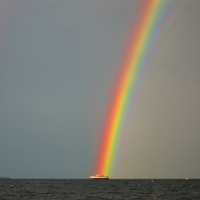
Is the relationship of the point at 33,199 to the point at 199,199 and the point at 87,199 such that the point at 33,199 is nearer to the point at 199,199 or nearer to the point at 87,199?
the point at 87,199

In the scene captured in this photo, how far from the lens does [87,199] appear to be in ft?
250

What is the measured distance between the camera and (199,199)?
73.8 meters

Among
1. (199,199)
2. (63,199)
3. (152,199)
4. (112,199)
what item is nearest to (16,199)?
(63,199)

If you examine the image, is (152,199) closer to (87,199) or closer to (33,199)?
(87,199)

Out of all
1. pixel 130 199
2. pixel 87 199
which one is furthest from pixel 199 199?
pixel 87 199

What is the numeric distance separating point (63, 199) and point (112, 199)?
8.28 m

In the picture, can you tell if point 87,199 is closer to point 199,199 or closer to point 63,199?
point 63,199

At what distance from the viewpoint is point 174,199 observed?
73.0 m

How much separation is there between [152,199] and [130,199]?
13.5ft

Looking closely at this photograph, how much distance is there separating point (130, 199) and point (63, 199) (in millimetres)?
11294

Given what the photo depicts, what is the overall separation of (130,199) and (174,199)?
7.31 meters

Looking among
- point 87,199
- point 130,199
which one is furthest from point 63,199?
point 130,199

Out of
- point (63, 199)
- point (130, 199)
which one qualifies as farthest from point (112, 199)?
point (63, 199)

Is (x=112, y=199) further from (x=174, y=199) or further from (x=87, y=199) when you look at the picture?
(x=174, y=199)
